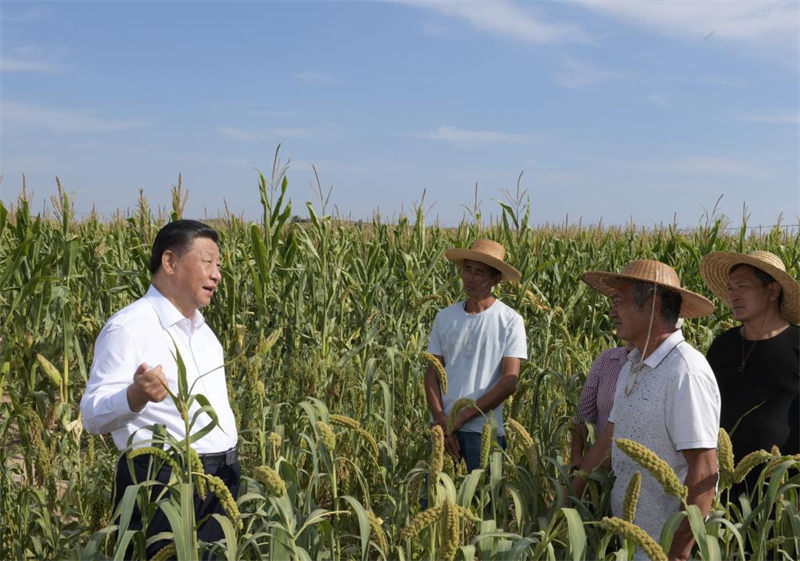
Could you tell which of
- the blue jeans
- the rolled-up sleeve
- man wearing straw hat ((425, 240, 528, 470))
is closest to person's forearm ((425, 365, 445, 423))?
man wearing straw hat ((425, 240, 528, 470))

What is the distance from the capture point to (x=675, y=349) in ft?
8.30

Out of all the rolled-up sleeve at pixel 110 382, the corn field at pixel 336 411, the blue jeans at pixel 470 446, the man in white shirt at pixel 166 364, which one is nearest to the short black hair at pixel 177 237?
the man in white shirt at pixel 166 364

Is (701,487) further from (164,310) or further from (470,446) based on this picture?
(164,310)

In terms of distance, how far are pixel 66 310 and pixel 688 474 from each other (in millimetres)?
4336

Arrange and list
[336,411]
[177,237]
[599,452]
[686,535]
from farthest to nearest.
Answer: [336,411]
[599,452]
[177,237]
[686,535]

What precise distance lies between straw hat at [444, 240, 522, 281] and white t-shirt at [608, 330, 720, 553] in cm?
142

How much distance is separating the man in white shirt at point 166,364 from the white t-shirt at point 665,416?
4.35ft

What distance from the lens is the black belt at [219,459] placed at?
2.53 metres

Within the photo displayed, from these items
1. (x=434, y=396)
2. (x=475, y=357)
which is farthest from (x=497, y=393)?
(x=434, y=396)

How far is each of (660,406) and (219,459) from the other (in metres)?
1.46

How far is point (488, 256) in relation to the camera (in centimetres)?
396

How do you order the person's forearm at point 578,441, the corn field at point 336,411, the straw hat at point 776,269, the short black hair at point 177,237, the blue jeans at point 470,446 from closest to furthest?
1. the corn field at point 336,411
2. the short black hair at point 177,237
3. the person's forearm at point 578,441
4. the straw hat at point 776,269
5. the blue jeans at point 470,446

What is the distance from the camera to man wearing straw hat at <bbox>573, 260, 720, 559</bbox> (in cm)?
239

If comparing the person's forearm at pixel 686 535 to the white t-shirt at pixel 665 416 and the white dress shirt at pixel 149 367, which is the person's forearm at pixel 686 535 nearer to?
the white t-shirt at pixel 665 416
